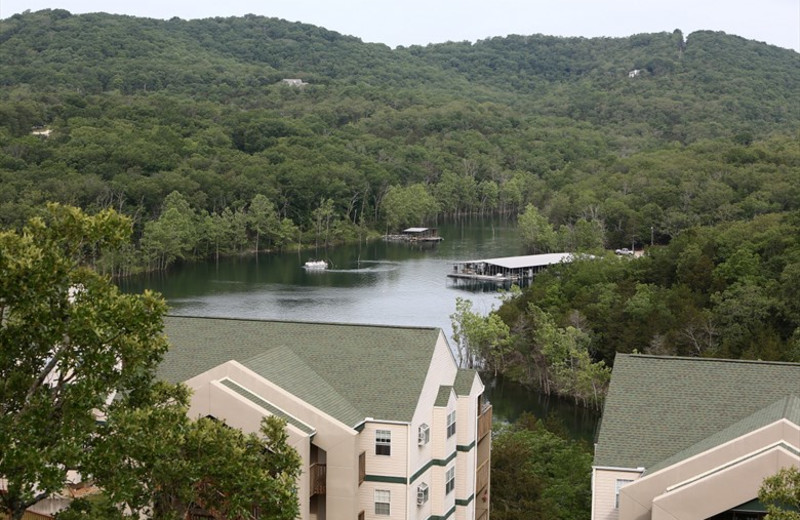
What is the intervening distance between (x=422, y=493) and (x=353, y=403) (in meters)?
1.72

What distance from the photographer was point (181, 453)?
10.3 m

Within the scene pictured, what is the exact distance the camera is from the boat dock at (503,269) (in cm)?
6000

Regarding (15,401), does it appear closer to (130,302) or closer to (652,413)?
(130,302)

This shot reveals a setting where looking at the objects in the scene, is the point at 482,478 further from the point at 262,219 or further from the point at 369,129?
the point at 369,129

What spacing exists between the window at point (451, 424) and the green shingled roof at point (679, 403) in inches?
113

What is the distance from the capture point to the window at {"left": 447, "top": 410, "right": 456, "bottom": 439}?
17.2 meters

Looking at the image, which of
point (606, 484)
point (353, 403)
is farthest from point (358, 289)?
point (606, 484)

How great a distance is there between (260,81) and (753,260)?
103868mm

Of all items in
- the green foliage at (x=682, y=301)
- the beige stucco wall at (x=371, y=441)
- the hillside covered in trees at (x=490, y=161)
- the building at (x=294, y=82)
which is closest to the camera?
the beige stucco wall at (x=371, y=441)

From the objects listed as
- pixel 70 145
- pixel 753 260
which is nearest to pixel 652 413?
pixel 753 260

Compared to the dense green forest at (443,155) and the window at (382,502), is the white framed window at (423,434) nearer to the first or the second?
the window at (382,502)

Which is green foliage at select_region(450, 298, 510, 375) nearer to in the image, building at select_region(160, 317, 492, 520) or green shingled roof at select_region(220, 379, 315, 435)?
building at select_region(160, 317, 492, 520)

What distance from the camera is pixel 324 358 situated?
16953 millimetres

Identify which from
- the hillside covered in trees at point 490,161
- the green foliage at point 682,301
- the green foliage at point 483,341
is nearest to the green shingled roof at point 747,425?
the hillside covered in trees at point 490,161
